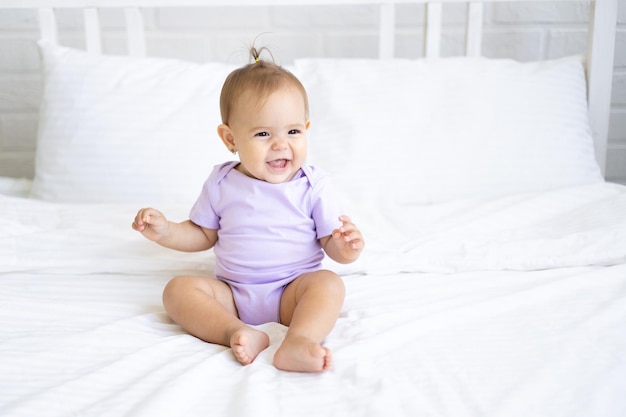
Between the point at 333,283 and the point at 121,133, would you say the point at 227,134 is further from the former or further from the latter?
the point at 121,133

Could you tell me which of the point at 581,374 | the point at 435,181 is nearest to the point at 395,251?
the point at 435,181

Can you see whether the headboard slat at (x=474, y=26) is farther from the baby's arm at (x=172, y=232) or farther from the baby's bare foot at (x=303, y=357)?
the baby's bare foot at (x=303, y=357)

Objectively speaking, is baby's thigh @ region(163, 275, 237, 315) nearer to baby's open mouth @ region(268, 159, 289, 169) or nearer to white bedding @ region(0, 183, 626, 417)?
white bedding @ region(0, 183, 626, 417)

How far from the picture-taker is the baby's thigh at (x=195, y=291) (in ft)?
2.95

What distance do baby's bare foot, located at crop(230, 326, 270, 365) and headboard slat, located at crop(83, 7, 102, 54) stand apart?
110 centimetres

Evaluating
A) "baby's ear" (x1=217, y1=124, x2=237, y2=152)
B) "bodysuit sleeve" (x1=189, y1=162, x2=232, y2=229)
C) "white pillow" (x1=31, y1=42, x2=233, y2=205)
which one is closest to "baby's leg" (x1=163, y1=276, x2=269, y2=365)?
"bodysuit sleeve" (x1=189, y1=162, x2=232, y2=229)

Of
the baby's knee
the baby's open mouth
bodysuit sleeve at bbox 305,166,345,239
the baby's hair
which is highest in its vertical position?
the baby's hair

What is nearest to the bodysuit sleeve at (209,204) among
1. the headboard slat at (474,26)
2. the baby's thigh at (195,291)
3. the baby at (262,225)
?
the baby at (262,225)

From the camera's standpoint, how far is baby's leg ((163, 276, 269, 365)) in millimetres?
788

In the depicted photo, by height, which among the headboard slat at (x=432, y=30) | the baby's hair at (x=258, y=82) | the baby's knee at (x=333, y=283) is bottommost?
the baby's knee at (x=333, y=283)

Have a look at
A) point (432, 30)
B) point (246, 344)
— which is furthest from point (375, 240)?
point (432, 30)

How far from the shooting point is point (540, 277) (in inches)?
40.6

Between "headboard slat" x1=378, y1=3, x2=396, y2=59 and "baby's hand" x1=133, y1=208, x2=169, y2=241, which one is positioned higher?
"headboard slat" x1=378, y1=3, x2=396, y2=59

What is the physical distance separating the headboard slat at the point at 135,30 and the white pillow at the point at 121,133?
0.19 metres
